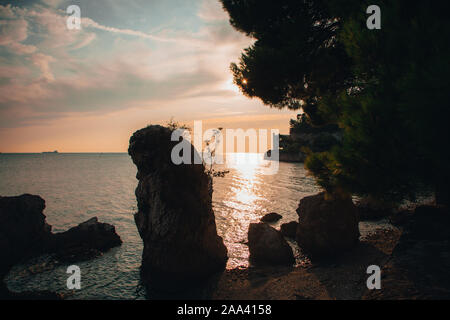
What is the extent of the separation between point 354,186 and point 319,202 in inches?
262

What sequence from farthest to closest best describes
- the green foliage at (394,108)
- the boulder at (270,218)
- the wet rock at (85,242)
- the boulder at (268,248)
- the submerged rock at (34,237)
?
1. the boulder at (270,218)
2. the wet rock at (85,242)
3. the submerged rock at (34,237)
4. the boulder at (268,248)
5. the green foliage at (394,108)

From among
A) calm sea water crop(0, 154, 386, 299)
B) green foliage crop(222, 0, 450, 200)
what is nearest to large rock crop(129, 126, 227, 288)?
calm sea water crop(0, 154, 386, 299)

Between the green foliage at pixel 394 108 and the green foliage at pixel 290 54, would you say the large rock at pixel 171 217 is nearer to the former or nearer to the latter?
the green foliage at pixel 290 54

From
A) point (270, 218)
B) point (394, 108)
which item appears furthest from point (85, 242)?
point (394, 108)

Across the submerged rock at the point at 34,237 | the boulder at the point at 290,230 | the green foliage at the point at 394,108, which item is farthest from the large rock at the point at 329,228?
the submerged rock at the point at 34,237

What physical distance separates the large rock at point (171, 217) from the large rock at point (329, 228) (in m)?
4.69

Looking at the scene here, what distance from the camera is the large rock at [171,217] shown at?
1010 centimetres

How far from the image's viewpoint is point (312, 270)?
9.62 meters

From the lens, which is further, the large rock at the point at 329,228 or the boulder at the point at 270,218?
the boulder at the point at 270,218

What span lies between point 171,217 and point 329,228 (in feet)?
25.3

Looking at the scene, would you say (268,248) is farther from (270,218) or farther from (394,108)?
(270,218)

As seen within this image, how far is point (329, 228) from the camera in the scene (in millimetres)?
11055

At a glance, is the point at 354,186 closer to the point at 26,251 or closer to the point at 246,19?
the point at 246,19

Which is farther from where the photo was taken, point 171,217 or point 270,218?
point 270,218
